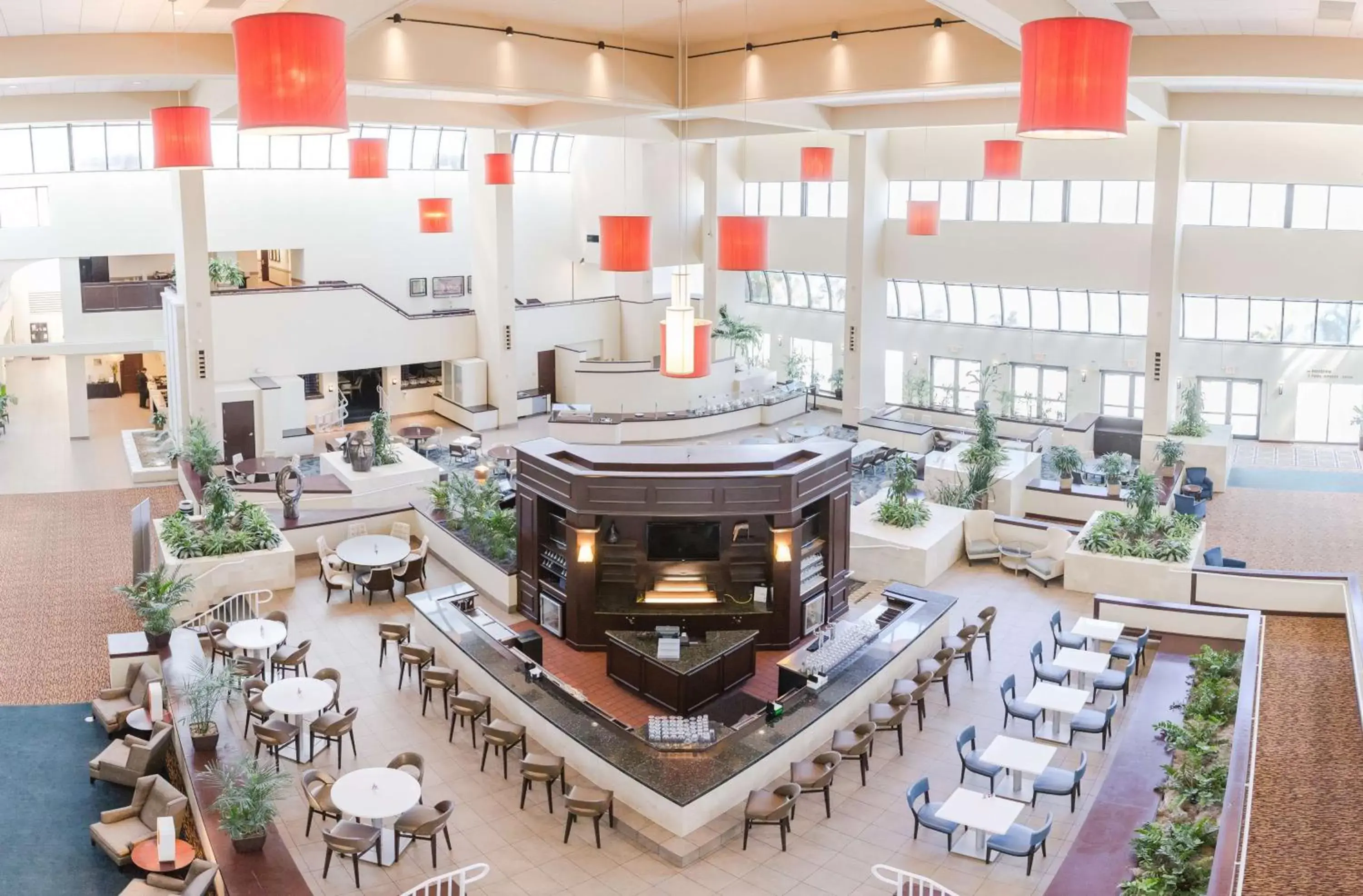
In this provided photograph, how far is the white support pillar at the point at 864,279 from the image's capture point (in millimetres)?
26406

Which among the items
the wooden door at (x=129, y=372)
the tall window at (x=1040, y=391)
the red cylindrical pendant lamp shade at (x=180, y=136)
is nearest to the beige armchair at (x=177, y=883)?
the red cylindrical pendant lamp shade at (x=180, y=136)

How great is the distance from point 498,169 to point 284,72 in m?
18.1

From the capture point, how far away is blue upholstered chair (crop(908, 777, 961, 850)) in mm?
10195

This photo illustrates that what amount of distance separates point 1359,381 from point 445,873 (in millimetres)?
22129

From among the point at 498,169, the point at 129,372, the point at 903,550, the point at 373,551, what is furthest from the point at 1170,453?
the point at 129,372

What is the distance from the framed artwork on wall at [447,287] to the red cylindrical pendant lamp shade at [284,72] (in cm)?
2375

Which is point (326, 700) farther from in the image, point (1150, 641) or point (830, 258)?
point (830, 258)

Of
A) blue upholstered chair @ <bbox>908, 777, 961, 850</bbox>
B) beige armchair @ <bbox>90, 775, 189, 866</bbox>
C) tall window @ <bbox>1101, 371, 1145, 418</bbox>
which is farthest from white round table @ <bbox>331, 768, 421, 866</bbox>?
tall window @ <bbox>1101, 371, 1145, 418</bbox>

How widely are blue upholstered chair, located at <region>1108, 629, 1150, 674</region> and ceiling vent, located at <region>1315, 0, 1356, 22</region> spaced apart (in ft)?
23.0

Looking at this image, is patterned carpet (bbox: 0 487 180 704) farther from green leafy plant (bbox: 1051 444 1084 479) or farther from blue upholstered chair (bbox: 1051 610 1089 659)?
green leafy plant (bbox: 1051 444 1084 479)

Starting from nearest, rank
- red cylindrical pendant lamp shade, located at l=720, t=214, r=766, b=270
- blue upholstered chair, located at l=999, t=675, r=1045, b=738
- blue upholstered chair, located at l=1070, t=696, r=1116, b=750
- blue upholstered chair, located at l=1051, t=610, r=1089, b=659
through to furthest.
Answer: blue upholstered chair, located at l=1070, t=696, r=1116, b=750, blue upholstered chair, located at l=999, t=675, r=1045, b=738, blue upholstered chair, located at l=1051, t=610, r=1089, b=659, red cylindrical pendant lamp shade, located at l=720, t=214, r=766, b=270

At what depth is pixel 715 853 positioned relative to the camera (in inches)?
415

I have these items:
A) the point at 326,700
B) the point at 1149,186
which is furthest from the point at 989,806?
the point at 1149,186

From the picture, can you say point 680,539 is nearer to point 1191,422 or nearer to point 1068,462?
point 1068,462
